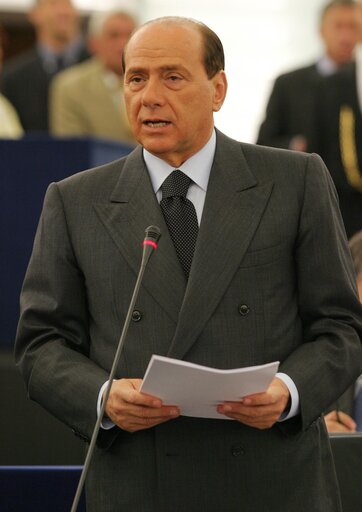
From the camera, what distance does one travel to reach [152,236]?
2652 millimetres

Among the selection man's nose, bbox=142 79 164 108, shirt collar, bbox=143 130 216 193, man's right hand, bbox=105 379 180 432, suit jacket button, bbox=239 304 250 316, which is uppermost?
man's nose, bbox=142 79 164 108

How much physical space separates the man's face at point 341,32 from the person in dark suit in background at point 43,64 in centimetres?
173

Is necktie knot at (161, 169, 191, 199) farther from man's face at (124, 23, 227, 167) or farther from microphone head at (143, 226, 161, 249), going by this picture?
microphone head at (143, 226, 161, 249)

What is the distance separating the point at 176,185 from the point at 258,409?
1.97 ft

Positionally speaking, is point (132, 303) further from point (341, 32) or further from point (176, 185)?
point (341, 32)

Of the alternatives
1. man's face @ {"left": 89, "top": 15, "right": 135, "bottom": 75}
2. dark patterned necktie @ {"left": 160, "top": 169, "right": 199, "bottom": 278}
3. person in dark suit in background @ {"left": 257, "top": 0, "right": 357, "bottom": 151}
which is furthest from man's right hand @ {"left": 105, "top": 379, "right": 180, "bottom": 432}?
man's face @ {"left": 89, "top": 15, "right": 135, "bottom": 75}

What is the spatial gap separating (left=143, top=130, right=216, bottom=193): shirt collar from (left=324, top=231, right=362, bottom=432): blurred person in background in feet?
3.43

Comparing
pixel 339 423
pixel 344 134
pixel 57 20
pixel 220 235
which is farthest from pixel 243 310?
pixel 57 20

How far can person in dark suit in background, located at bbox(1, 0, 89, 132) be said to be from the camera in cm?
746

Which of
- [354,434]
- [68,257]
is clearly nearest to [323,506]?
[354,434]

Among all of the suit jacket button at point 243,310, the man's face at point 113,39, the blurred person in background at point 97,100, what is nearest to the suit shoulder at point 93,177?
the suit jacket button at point 243,310

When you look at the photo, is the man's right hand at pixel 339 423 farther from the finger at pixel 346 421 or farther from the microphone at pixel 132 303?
the microphone at pixel 132 303

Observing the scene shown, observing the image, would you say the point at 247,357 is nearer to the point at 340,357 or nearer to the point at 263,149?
the point at 340,357

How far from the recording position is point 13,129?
6.44 metres
